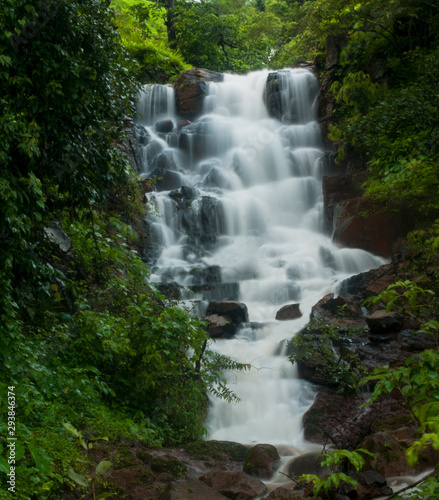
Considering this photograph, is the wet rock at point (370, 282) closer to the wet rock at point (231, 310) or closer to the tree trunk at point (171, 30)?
the wet rock at point (231, 310)

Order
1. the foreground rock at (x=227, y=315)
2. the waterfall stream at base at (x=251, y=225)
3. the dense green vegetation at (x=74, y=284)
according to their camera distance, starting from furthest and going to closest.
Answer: the foreground rock at (x=227, y=315) < the waterfall stream at base at (x=251, y=225) < the dense green vegetation at (x=74, y=284)

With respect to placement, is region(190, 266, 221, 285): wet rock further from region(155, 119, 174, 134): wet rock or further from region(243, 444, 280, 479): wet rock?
region(155, 119, 174, 134): wet rock

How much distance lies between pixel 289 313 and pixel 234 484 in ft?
19.6

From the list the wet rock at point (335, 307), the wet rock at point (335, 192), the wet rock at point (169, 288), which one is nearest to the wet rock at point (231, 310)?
the wet rock at point (169, 288)

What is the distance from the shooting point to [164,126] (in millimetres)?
18109

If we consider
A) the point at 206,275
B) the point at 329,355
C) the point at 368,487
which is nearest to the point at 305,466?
the point at 368,487

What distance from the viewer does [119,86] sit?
561cm

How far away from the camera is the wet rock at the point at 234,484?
13.8ft

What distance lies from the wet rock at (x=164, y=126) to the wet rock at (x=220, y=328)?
10727mm

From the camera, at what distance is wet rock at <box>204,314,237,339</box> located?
30.1 feet

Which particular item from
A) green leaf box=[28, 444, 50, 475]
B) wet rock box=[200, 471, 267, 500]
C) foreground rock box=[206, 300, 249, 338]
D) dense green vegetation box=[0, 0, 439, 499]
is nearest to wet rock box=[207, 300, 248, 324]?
foreground rock box=[206, 300, 249, 338]

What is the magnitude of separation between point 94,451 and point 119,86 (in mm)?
4176

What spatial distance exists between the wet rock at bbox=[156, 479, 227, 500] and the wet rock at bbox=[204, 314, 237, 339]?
5116mm

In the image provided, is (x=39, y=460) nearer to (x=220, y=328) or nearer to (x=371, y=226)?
(x=220, y=328)
